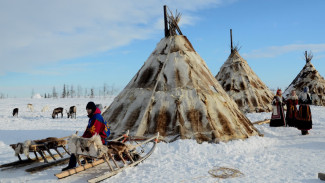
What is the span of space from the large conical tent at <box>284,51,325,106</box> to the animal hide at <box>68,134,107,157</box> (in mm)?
24647

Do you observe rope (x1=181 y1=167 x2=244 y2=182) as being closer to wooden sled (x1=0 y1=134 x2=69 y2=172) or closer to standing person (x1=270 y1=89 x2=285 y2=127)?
wooden sled (x1=0 y1=134 x2=69 y2=172)

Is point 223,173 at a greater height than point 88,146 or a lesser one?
lesser

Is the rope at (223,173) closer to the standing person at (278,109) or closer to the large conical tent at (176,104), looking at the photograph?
the large conical tent at (176,104)

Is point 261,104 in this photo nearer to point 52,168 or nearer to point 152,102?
point 152,102

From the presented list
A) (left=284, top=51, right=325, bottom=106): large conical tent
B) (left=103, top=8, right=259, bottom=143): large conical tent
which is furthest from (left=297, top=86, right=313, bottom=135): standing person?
(left=284, top=51, right=325, bottom=106): large conical tent

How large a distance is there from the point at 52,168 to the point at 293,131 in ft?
31.4

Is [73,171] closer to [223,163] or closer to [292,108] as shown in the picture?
[223,163]

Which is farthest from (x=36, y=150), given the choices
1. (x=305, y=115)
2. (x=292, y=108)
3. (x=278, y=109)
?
(x=292, y=108)

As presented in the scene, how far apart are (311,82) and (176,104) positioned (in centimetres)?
2124

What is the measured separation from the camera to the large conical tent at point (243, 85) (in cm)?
1945

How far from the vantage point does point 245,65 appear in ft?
69.9

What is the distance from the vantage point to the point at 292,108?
1142 cm

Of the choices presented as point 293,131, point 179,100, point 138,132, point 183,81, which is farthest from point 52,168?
point 293,131

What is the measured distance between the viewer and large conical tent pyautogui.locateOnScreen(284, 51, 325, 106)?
24298 millimetres
